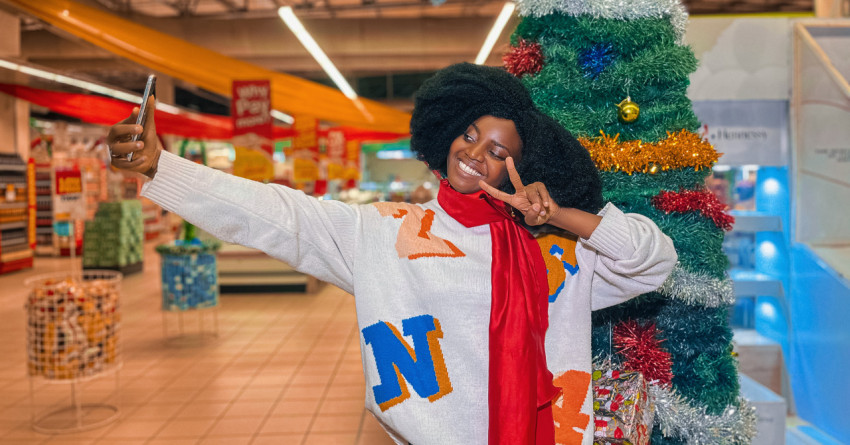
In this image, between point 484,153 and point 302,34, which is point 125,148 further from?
point 302,34

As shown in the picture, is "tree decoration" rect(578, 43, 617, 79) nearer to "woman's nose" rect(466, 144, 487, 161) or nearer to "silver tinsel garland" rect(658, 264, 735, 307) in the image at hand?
"silver tinsel garland" rect(658, 264, 735, 307)

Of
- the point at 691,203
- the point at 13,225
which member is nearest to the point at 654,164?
the point at 691,203

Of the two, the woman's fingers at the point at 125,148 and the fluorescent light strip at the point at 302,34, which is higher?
the fluorescent light strip at the point at 302,34

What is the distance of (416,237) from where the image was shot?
132cm

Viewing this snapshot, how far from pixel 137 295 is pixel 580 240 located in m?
8.59

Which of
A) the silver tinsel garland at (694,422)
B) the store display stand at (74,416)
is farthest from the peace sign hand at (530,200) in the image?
the store display stand at (74,416)

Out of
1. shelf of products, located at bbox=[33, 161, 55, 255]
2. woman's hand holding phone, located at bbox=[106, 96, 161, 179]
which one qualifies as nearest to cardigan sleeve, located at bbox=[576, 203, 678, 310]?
woman's hand holding phone, located at bbox=[106, 96, 161, 179]

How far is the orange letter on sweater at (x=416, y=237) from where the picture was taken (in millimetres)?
1301

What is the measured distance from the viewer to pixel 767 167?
4051 mm

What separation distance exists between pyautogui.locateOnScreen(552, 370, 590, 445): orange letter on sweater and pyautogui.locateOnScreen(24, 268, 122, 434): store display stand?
344 centimetres

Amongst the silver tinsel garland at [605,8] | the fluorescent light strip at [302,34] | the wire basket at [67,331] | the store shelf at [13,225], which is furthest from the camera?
the store shelf at [13,225]

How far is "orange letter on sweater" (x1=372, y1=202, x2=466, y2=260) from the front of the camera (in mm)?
1301

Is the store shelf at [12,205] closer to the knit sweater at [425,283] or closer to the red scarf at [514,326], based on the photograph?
the knit sweater at [425,283]

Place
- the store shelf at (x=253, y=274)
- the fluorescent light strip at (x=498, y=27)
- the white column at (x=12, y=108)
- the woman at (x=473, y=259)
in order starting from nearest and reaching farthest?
the woman at (x=473, y=259)
the fluorescent light strip at (x=498, y=27)
the store shelf at (x=253, y=274)
the white column at (x=12, y=108)
